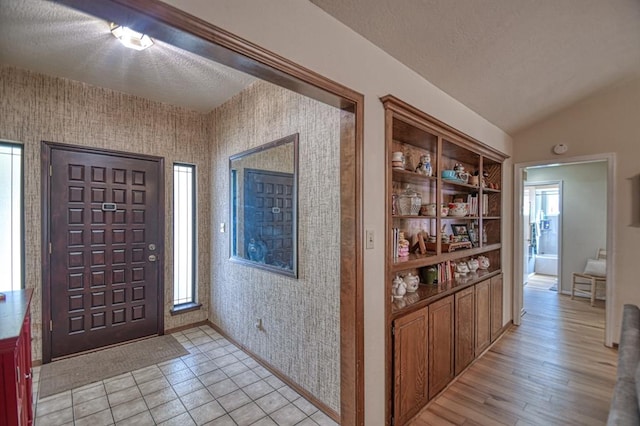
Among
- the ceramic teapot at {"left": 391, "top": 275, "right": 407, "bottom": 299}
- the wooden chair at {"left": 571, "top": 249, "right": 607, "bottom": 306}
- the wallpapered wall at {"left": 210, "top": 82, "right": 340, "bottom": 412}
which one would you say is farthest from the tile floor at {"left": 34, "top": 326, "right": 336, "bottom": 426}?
the wooden chair at {"left": 571, "top": 249, "right": 607, "bottom": 306}

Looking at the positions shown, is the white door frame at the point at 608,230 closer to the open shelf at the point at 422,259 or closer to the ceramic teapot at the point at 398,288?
the open shelf at the point at 422,259

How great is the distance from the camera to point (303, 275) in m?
2.32

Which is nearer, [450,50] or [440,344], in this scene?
[450,50]

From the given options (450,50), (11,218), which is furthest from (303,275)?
(11,218)

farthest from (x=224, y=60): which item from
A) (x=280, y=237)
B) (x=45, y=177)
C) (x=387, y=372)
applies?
(x=45, y=177)

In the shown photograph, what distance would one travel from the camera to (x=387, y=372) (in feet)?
6.07

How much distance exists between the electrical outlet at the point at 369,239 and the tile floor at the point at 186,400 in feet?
4.24

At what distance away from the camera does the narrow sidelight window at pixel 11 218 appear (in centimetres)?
268

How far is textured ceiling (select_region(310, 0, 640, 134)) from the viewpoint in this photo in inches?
65.3

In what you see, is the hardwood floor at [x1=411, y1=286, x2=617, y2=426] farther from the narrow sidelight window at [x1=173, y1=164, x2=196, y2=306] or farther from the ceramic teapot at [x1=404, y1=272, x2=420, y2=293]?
the narrow sidelight window at [x1=173, y1=164, x2=196, y2=306]

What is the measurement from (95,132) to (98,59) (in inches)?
33.1

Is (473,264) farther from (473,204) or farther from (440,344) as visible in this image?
(440,344)

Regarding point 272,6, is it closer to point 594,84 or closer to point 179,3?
point 179,3

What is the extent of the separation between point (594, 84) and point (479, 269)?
2.27m
